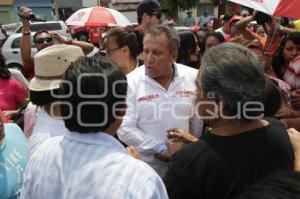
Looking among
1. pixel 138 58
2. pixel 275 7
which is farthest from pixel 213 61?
pixel 138 58

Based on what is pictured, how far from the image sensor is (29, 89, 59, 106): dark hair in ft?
7.18

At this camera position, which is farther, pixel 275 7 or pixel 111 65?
pixel 275 7

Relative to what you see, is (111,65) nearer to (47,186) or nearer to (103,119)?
(103,119)

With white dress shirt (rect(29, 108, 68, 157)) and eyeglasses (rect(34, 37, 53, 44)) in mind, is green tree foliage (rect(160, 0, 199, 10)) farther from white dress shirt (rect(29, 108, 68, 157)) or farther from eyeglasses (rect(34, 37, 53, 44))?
white dress shirt (rect(29, 108, 68, 157))

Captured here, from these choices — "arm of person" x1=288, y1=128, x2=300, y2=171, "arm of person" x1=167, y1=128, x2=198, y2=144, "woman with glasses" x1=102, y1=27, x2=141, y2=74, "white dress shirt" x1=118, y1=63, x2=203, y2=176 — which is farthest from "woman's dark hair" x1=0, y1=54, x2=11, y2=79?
"arm of person" x1=288, y1=128, x2=300, y2=171

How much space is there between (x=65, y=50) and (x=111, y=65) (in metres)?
0.92

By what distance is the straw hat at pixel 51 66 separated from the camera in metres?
2.26

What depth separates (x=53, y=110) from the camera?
217cm

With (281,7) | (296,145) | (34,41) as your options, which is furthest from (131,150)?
(34,41)

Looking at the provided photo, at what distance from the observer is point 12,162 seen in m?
2.14

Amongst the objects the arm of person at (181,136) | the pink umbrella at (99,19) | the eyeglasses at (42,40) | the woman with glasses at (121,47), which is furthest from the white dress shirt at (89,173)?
the pink umbrella at (99,19)

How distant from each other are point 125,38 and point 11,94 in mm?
1332

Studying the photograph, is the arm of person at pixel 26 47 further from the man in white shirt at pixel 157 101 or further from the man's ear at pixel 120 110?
the man's ear at pixel 120 110

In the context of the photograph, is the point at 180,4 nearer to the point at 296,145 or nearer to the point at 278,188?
the point at 296,145
